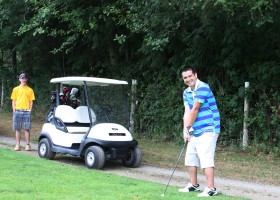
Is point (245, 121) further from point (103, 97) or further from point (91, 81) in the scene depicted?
point (91, 81)

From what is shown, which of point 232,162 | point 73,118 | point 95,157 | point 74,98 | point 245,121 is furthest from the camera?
point 245,121

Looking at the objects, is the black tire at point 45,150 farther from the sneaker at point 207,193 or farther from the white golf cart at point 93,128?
the sneaker at point 207,193

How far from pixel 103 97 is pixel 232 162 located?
135 inches

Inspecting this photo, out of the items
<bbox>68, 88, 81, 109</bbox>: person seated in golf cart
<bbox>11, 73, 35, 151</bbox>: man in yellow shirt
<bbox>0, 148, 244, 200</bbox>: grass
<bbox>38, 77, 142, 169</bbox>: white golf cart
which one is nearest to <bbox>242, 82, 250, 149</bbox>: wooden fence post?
<bbox>38, 77, 142, 169</bbox>: white golf cart

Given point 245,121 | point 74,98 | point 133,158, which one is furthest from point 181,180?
point 245,121

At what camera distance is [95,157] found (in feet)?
33.2

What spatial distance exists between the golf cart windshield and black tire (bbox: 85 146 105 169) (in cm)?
72

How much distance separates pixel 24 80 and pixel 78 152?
3.01 meters

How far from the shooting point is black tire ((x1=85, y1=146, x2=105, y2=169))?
33.1ft

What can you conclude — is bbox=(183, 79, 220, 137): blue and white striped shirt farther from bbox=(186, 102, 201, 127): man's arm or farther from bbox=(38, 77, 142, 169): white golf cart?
bbox=(38, 77, 142, 169): white golf cart

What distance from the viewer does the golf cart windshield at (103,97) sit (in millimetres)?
10773

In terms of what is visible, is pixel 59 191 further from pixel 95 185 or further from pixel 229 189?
pixel 229 189

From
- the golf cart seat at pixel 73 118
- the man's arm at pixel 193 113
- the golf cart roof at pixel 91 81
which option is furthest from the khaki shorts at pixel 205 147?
the golf cart seat at pixel 73 118

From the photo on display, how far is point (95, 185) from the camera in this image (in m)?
7.92
